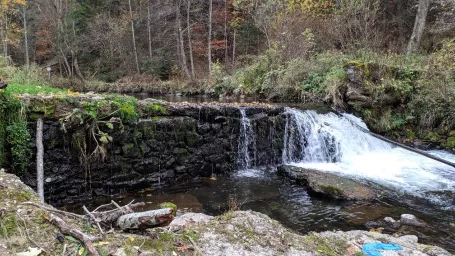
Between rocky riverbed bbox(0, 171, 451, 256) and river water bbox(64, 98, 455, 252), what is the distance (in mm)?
1732

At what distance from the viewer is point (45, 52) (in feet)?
90.2

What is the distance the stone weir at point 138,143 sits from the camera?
5.39m

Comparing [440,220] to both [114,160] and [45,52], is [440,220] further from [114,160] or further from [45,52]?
[45,52]

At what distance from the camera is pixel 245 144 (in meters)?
8.11

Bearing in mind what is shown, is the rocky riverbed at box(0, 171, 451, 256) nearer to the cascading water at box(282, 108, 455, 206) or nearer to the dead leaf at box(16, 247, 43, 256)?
the dead leaf at box(16, 247, 43, 256)

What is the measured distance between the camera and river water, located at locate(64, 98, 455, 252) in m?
5.12

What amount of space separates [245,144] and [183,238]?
18.5ft

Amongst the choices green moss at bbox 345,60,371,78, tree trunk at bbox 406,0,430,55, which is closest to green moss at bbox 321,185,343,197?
green moss at bbox 345,60,371,78

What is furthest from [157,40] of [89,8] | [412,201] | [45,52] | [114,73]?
[412,201]

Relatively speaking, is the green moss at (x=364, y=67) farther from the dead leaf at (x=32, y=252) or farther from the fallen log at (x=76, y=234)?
the dead leaf at (x=32, y=252)

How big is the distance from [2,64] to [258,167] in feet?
32.3

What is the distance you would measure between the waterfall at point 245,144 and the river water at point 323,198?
0.08 feet

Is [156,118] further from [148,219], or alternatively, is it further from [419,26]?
[419,26]

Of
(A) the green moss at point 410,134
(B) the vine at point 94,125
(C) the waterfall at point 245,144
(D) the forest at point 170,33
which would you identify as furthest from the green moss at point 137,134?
(D) the forest at point 170,33
